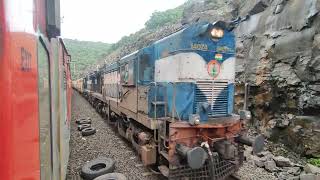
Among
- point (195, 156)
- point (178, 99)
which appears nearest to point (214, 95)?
point (178, 99)

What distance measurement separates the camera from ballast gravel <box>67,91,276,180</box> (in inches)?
264

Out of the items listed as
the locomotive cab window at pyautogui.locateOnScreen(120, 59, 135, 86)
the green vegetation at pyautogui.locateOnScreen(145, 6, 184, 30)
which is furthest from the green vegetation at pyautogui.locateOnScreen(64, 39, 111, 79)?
the locomotive cab window at pyautogui.locateOnScreen(120, 59, 135, 86)

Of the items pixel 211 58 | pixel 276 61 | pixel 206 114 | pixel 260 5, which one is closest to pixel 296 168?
pixel 206 114

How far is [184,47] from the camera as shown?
6000 millimetres

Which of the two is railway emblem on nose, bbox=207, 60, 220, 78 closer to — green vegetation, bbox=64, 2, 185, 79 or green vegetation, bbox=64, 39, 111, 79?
green vegetation, bbox=64, 2, 185, 79

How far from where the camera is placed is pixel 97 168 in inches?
279

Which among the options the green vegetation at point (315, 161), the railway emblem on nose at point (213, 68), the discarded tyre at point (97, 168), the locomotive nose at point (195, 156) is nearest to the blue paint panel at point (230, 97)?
the railway emblem on nose at point (213, 68)

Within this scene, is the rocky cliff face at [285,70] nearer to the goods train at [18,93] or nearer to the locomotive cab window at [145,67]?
the locomotive cab window at [145,67]

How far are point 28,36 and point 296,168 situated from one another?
24.8 ft

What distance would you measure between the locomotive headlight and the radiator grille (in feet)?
3.36

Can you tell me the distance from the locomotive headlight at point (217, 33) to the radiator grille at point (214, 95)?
102 cm

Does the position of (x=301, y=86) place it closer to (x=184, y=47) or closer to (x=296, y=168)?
(x=296, y=168)

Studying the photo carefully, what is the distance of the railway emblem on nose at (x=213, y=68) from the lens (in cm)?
623

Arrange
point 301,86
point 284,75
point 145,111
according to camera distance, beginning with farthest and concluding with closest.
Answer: point 284,75 → point 301,86 → point 145,111
